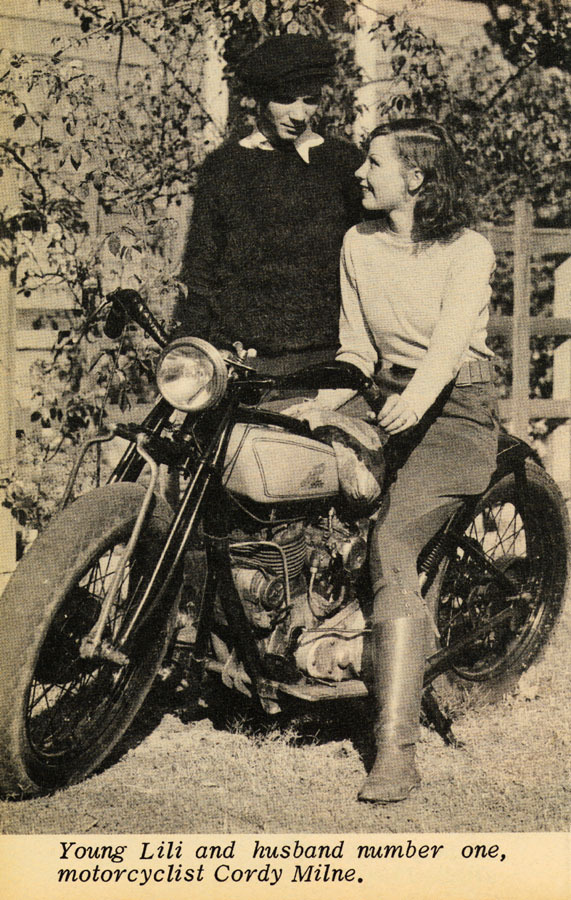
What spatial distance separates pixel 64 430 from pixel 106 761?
1723mm

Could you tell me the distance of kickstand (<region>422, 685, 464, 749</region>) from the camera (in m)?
3.26

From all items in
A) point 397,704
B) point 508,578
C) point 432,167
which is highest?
point 432,167

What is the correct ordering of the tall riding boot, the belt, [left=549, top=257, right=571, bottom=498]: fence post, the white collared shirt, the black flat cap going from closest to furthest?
the tall riding boot, the belt, the black flat cap, the white collared shirt, [left=549, top=257, right=571, bottom=498]: fence post

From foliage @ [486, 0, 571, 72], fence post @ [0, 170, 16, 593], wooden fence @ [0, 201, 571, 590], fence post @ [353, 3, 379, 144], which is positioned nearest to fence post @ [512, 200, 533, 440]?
wooden fence @ [0, 201, 571, 590]

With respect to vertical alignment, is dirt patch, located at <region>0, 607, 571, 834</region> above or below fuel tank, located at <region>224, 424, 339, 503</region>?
below

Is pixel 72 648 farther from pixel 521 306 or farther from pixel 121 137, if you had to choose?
pixel 521 306

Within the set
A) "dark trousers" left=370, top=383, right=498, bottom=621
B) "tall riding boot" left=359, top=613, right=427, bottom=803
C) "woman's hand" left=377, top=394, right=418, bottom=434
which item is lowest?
"tall riding boot" left=359, top=613, right=427, bottom=803

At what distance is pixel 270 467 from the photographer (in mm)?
2750

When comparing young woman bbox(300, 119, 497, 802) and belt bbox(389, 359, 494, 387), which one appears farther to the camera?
belt bbox(389, 359, 494, 387)

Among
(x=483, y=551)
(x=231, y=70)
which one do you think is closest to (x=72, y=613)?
(x=483, y=551)

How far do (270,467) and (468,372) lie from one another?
0.84 meters

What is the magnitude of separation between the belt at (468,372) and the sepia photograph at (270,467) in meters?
0.01

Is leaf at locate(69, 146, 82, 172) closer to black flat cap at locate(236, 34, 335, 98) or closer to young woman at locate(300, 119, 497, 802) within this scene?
black flat cap at locate(236, 34, 335, 98)

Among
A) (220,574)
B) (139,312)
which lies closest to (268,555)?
(220,574)
